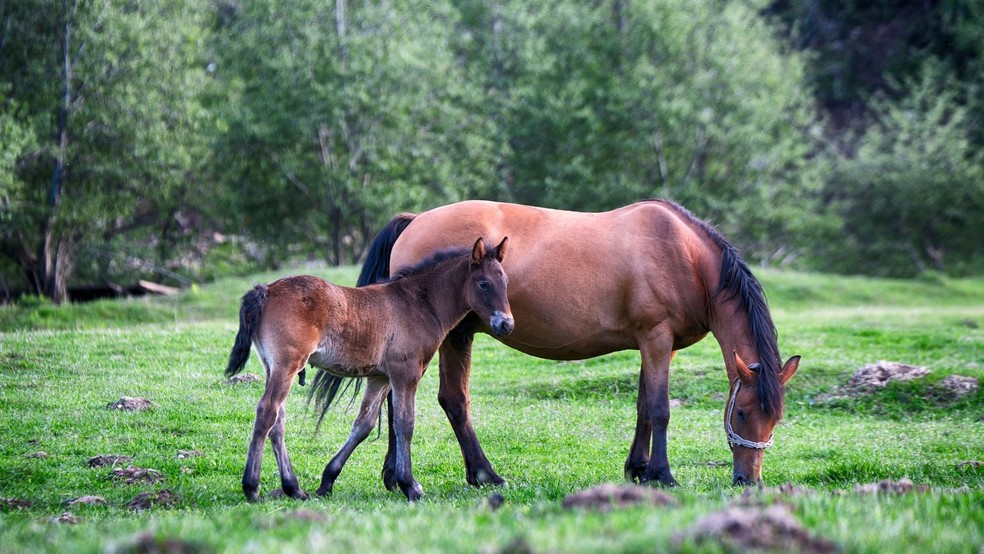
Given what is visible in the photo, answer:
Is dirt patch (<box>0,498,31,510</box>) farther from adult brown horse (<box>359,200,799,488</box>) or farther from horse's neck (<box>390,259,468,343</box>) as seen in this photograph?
horse's neck (<box>390,259,468,343</box>)

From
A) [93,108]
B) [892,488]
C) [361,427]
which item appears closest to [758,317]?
[892,488]

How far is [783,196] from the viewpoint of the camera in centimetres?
3684

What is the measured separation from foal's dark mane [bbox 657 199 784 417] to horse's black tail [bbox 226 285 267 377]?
4124 millimetres

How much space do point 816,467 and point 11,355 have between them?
413 inches

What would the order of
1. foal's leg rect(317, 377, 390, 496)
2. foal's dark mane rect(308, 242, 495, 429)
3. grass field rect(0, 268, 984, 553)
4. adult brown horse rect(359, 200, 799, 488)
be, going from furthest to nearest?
foal's dark mane rect(308, 242, 495, 429)
adult brown horse rect(359, 200, 799, 488)
foal's leg rect(317, 377, 390, 496)
grass field rect(0, 268, 984, 553)

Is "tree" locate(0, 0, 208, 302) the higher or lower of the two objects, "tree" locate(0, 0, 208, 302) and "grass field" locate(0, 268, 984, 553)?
the higher

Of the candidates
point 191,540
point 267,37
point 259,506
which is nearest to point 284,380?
point 259,506

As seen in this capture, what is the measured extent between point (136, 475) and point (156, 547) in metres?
4.49

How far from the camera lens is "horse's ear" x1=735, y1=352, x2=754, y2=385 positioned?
8500 mm

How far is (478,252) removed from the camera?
8664 mm

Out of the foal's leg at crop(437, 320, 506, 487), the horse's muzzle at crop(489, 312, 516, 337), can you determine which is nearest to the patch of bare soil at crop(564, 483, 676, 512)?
the horse's muzzle at crop(489, 312, 516, 337)

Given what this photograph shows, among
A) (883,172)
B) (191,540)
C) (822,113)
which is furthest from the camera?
(822,113)

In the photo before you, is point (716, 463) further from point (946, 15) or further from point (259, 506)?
point (946, 15)

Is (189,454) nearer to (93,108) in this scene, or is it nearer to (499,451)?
(499,451)
